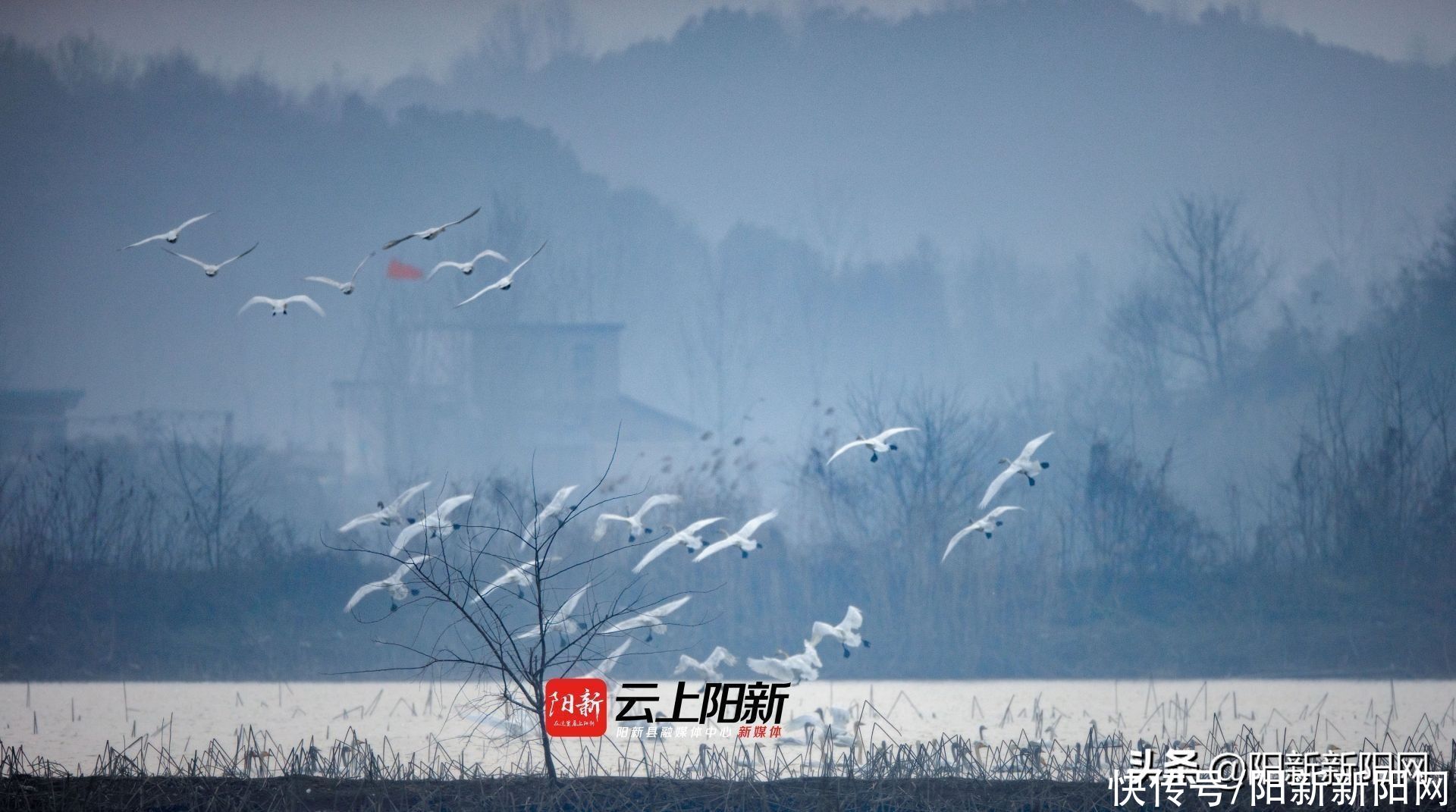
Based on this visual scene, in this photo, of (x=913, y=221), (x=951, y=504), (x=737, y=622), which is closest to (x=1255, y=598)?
(x=951, y=504)

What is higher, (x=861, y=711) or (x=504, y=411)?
(x=504, y=411)

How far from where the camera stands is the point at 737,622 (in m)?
17.8

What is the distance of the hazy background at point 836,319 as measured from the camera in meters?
18.1

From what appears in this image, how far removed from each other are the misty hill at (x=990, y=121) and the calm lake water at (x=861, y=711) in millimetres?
21404

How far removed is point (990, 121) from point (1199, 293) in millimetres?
12095

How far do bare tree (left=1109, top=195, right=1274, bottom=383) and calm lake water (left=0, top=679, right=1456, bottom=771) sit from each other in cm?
1372

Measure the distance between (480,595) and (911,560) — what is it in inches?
475

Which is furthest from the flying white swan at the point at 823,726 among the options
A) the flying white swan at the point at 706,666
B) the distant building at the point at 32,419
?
the distant building at the point at 32,419

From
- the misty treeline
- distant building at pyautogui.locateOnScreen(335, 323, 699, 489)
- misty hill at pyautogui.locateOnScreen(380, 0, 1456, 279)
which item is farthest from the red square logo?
misty hill at pyautogui.locateOnScreen(380, 0, 1456, 279)

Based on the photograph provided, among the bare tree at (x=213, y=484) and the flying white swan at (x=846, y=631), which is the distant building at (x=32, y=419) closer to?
the bare tree at (x=213, y=484)

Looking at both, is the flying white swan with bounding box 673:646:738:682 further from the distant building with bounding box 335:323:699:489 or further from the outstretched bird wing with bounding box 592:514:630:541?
the distant building with bounding box 335:323:699:489

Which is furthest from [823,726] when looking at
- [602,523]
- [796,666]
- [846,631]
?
[602,523]

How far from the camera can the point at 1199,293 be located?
96.1 ft

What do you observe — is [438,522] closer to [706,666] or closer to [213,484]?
[706,666]
